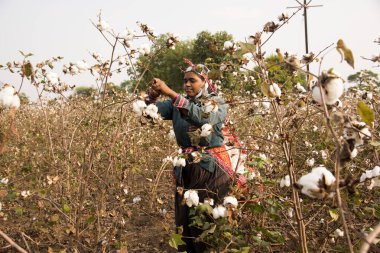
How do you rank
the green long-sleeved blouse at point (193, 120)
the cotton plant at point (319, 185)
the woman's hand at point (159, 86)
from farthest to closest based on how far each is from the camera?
1. the green long-sleeved blouse at point (193, 120)
2. the woman's hand at point (159, 86)
3. the cotton plant at point (319, 185)

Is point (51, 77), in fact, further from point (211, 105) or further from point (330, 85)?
point (330, 85)

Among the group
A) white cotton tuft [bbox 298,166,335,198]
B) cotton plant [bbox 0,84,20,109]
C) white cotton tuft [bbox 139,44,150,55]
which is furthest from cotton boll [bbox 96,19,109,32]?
white cotton tuft [bbox 298,166,335,198]

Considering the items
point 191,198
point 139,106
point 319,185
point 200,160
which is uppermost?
point 139,106

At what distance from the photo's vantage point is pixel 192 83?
2221 mm

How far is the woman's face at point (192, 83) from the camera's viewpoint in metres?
2.22

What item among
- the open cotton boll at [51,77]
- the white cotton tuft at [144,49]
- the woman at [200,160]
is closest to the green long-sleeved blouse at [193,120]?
the woman at [200,160]

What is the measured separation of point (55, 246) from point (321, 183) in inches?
110

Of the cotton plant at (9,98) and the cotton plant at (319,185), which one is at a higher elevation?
the cotton plant at (9,98)

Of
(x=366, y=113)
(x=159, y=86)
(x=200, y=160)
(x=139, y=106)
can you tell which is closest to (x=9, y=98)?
(x=139, y=106)

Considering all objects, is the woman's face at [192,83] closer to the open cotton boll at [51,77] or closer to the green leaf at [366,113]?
the open cotton boll at [51,77]

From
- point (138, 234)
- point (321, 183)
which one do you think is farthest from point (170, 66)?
point (321, 183)

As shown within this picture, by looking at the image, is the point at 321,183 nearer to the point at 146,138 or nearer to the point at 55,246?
the point at 55,246

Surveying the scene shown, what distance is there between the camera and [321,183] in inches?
29.7

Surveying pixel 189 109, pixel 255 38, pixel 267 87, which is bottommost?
pixel 189 109
